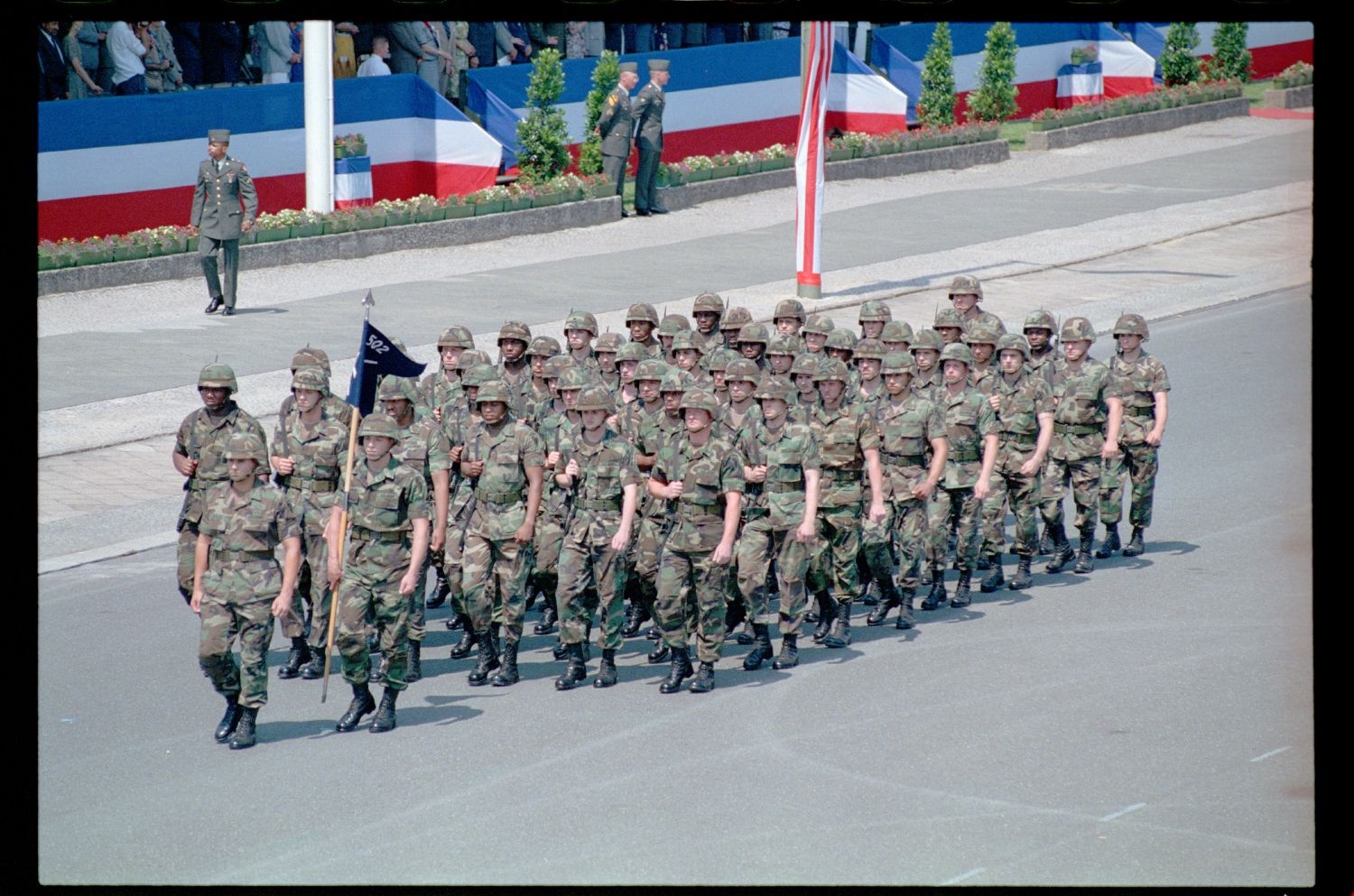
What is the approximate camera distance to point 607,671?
11469 millimetres

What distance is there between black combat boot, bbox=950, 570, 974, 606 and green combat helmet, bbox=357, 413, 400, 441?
437 centimetres

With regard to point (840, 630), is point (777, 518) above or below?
above

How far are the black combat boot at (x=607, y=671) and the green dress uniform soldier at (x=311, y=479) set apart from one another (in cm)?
166

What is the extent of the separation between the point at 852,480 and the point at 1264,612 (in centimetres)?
289

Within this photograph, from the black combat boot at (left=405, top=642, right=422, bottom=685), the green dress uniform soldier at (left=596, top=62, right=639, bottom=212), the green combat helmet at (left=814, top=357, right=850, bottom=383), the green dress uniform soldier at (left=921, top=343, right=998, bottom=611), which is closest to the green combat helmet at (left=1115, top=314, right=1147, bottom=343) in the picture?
the green dress uniform soldier at (left=921, top=343, right=998, bottom=611)

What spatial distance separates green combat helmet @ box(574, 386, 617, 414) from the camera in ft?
38.2

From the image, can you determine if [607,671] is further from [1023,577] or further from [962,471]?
[1023,577]

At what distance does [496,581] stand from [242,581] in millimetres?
1769

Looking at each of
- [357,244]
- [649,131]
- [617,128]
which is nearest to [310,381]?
[357,244]

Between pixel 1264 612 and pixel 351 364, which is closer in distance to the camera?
pixel 1264 612
